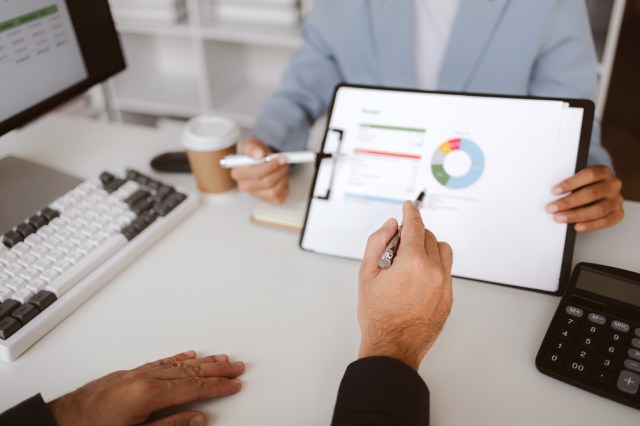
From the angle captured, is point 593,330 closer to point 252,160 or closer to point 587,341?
point 587,341

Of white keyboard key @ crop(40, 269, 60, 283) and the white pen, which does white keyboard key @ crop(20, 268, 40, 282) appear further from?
the white pen

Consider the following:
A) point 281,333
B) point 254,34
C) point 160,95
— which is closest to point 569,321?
point 281,333

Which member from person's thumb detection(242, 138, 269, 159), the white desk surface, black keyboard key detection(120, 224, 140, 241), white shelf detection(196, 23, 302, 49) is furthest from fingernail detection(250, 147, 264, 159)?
white shelf detection(196, 23, 302, 49)

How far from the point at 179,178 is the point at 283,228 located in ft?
0.88

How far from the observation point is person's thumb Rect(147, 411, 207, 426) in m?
0.54

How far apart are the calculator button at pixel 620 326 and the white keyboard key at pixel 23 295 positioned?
2.32 feet

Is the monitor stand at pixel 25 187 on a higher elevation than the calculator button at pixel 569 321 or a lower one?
lower

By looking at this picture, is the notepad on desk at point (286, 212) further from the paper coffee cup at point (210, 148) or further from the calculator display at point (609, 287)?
the calculator display at point (609, 287)

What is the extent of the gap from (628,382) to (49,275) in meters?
0.71

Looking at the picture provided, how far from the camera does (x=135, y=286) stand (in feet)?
2.46

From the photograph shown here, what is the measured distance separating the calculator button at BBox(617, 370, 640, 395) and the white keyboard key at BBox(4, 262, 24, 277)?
2.41 feet

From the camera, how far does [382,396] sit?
53 cm

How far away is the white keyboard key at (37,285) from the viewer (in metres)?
0.69

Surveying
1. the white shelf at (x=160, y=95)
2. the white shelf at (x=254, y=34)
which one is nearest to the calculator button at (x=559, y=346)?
the white shelf at (x=254, y=34)
